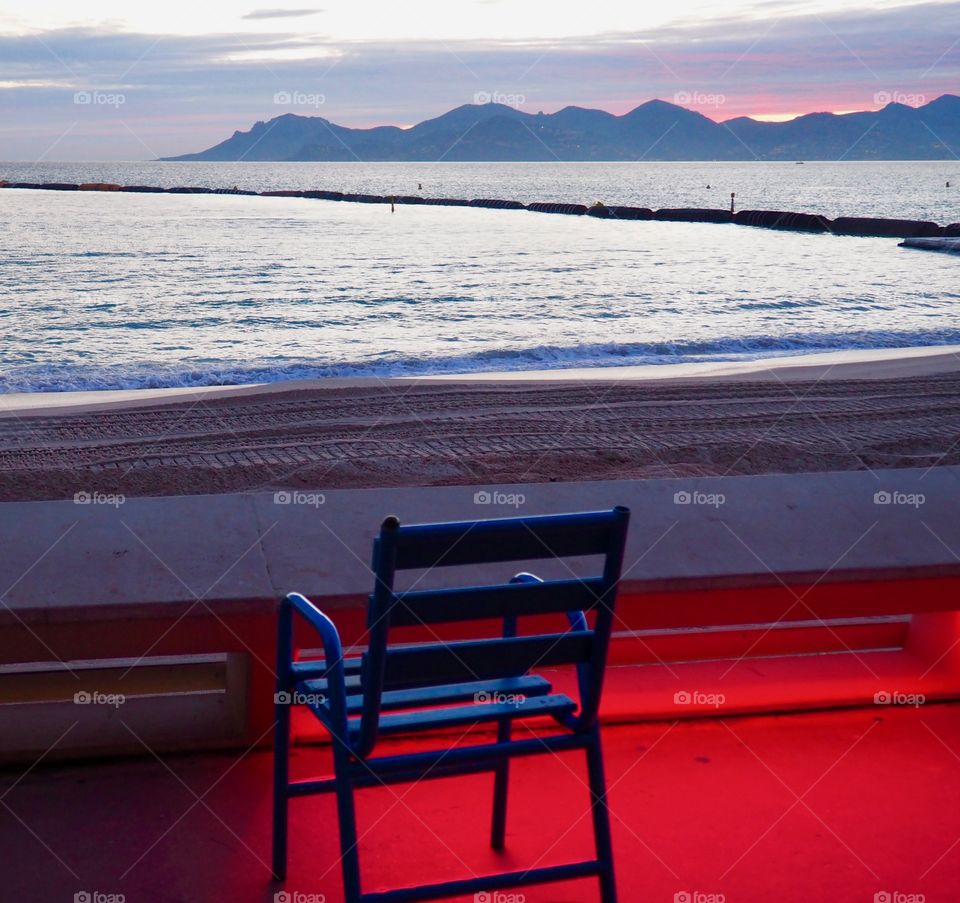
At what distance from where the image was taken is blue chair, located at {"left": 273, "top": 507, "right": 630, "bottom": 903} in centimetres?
200

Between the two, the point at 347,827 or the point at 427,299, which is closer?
the point at 347,827

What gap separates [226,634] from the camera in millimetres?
2898

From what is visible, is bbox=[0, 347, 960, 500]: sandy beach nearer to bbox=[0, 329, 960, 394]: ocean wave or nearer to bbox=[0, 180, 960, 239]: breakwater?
bbox=[0, 329, 960, 394]: ocean wave

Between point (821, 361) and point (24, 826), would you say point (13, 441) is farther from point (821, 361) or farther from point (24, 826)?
point (821, 361)

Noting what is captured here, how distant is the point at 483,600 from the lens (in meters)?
2.05

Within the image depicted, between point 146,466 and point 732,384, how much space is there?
6.98 meters

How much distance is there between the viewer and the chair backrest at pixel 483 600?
77.4 inches

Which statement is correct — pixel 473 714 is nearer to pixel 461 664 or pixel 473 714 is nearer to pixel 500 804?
pixel 461 664

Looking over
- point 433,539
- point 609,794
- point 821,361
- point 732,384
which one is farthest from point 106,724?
point 821,361

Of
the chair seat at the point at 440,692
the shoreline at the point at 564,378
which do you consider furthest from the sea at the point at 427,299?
the chair seat at the point at 440,692

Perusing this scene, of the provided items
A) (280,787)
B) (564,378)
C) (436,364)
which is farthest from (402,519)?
(436,364)

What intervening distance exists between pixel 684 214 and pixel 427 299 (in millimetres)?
43965

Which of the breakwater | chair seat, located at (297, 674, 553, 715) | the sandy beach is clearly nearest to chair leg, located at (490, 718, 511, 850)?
chair seat, located at (297, 674, 553, 715)

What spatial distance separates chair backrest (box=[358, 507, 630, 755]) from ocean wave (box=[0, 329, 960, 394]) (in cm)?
1326
